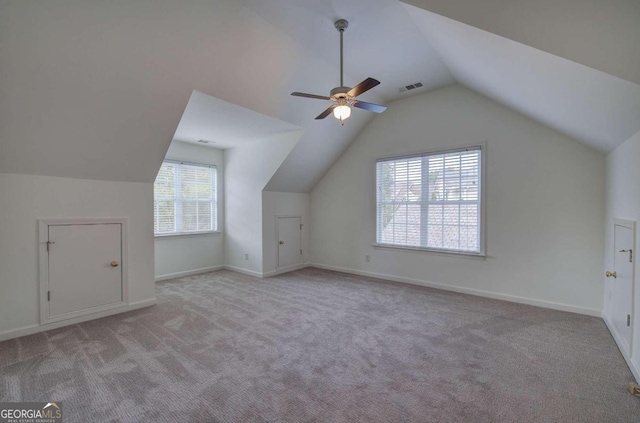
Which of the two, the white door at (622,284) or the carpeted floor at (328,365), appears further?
the white door at (622,284)

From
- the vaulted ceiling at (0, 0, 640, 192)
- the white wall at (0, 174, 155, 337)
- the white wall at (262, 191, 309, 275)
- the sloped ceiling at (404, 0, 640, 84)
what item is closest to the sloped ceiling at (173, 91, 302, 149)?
the vaulted ceiling at (0, 0, 640, 192)

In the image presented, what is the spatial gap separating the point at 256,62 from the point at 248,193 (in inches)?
109

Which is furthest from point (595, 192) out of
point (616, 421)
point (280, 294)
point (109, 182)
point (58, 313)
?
point (58, 313)

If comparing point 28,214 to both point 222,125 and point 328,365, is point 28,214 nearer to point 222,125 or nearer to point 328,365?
point 222,125

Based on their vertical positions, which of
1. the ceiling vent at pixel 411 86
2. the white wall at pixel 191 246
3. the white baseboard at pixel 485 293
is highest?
the ceiling vent at pixel 411 86

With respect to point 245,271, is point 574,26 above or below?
above

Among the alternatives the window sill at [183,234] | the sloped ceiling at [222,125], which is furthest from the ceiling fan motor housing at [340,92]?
the window sill at [183,234]

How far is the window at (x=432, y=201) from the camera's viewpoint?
4098mm

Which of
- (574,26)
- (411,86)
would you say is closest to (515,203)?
(411,86)

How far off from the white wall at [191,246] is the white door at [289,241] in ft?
4.53

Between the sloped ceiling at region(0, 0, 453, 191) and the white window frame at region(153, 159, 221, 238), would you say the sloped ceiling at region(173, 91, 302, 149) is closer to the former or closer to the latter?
the sloped ceiling at region(0, 0, 453, 191)

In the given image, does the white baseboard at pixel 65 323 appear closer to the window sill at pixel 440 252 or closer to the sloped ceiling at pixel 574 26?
the window sill at pixel 440 252

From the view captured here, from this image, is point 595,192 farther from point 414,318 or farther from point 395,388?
point 395,388

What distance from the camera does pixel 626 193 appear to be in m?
2.48
